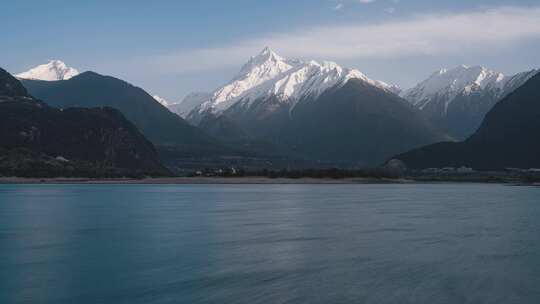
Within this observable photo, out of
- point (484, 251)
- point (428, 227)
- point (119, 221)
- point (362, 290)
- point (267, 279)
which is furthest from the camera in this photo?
point (119, 221)

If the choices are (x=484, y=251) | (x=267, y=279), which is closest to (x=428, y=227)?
(x=484, y=251)

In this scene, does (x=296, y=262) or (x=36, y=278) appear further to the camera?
(x=296, y=262)

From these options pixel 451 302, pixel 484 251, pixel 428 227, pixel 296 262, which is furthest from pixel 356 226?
pixel 451 302

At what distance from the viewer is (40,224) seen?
3423 inches

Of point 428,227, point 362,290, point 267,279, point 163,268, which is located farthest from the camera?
point 428,227

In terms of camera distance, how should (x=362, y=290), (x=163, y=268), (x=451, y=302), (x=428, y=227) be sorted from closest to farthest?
(x=451, y=302), (x=362, y=290), (x=163, y=268), (x=428, y=227)

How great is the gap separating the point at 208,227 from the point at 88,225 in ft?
51.2

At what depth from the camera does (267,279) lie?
47875mm

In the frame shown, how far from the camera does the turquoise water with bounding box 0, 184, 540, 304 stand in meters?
43.5

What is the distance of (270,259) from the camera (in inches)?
2228

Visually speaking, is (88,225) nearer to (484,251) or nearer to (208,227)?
(208,227)

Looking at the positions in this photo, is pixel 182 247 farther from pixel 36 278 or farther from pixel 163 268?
pixel 36 278

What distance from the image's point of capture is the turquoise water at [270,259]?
43.5 m

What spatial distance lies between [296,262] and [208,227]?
30.2 metres
